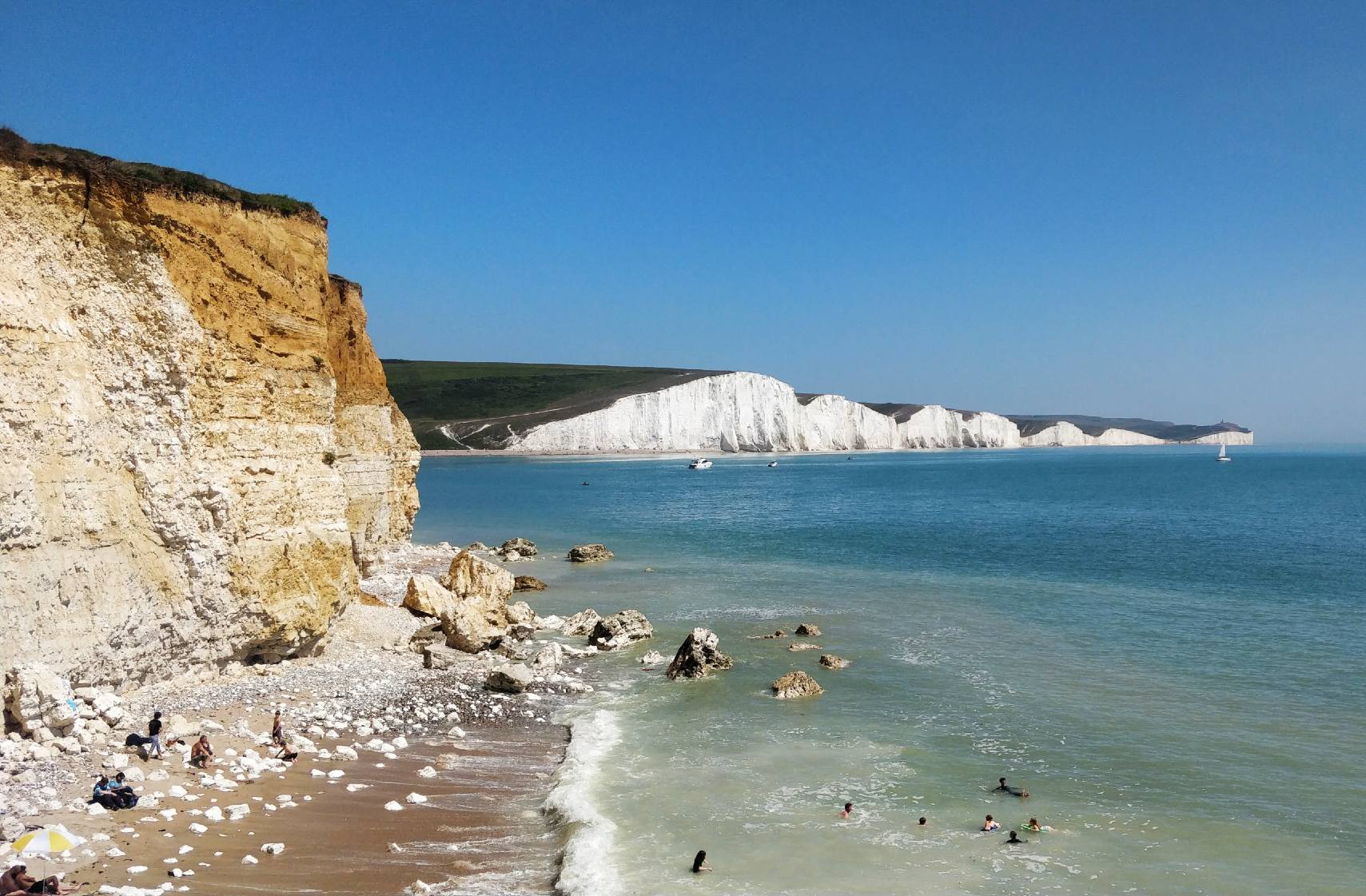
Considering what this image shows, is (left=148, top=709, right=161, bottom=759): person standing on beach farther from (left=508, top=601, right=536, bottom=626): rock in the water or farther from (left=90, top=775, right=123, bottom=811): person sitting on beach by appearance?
(left=508, top=601, right=536, bottom=626): rock in the water

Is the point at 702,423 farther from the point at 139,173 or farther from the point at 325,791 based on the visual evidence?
the point at 325,791

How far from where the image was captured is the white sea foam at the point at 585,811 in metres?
9.34

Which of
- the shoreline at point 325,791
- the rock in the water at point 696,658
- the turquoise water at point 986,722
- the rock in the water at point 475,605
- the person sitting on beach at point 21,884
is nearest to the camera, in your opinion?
the person sitting on beach at point 21,884

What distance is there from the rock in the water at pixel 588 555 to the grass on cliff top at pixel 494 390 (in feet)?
351

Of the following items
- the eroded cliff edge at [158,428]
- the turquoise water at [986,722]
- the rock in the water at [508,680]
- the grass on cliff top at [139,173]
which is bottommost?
the turquoise water at [986,722]

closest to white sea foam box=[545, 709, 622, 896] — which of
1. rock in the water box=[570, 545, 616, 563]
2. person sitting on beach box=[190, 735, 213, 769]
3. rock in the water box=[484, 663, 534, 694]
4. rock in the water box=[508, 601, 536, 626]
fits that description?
rock in the water box=[484, 663, 534, 694]

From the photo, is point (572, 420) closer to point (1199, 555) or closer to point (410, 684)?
point (1199, 555)

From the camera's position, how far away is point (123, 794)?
31.2 ft

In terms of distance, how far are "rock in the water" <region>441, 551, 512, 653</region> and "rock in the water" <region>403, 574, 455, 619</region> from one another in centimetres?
64

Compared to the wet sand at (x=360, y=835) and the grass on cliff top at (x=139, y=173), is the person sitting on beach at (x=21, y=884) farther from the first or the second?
the grass on cliff top at (x=139, y=173)

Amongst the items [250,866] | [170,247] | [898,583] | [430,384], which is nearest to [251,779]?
[250,866]

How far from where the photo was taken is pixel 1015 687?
17219 mm

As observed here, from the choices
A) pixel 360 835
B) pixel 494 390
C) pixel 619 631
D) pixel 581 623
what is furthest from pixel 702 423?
pixel 360 835

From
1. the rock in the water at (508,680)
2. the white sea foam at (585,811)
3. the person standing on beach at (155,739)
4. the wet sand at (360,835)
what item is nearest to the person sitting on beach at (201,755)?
the wet sand at (360,835)
